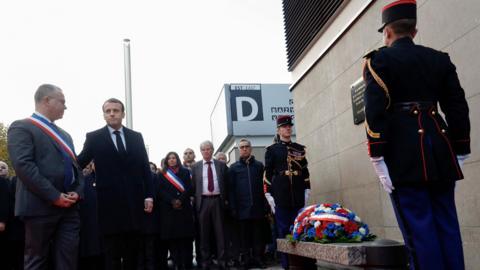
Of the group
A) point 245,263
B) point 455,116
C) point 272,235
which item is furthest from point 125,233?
point 272,235

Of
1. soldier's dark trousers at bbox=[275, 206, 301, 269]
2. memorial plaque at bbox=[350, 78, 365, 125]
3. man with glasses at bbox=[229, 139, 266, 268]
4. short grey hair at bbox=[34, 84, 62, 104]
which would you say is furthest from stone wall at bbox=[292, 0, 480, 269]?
short grey hair at bbox=[34, 84, 62, 104]

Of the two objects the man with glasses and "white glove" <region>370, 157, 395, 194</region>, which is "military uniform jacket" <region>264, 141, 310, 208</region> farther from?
"white glove" <region>370, 157, 395, 194</region>

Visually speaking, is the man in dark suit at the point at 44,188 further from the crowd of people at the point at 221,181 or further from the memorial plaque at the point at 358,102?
the memorial plaque at the point at 358,102

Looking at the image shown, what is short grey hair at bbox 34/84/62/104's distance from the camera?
4562 millimetres

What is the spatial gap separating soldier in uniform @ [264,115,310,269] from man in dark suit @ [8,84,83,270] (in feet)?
9.67

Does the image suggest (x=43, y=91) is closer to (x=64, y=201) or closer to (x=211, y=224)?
(x=64, y=201)

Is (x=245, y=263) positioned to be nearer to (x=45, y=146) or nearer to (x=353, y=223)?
(x=353, y=223)

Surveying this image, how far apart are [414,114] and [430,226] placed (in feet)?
2.25

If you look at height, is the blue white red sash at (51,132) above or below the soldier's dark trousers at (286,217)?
above

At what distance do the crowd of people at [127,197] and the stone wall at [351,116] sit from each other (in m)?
0.83

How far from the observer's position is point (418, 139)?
3.28 m

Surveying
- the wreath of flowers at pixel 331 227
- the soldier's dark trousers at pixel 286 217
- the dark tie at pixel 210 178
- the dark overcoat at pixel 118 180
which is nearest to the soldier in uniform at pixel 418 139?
the wreath of flowers at pixel 331 227

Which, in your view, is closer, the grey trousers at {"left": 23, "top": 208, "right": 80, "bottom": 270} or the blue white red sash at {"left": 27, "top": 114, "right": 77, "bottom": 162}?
the grey trousers at {"left": 23, "top": 208, "right": 80, "bottom": 270}

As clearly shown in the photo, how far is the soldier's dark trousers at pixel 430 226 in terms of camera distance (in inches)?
124
